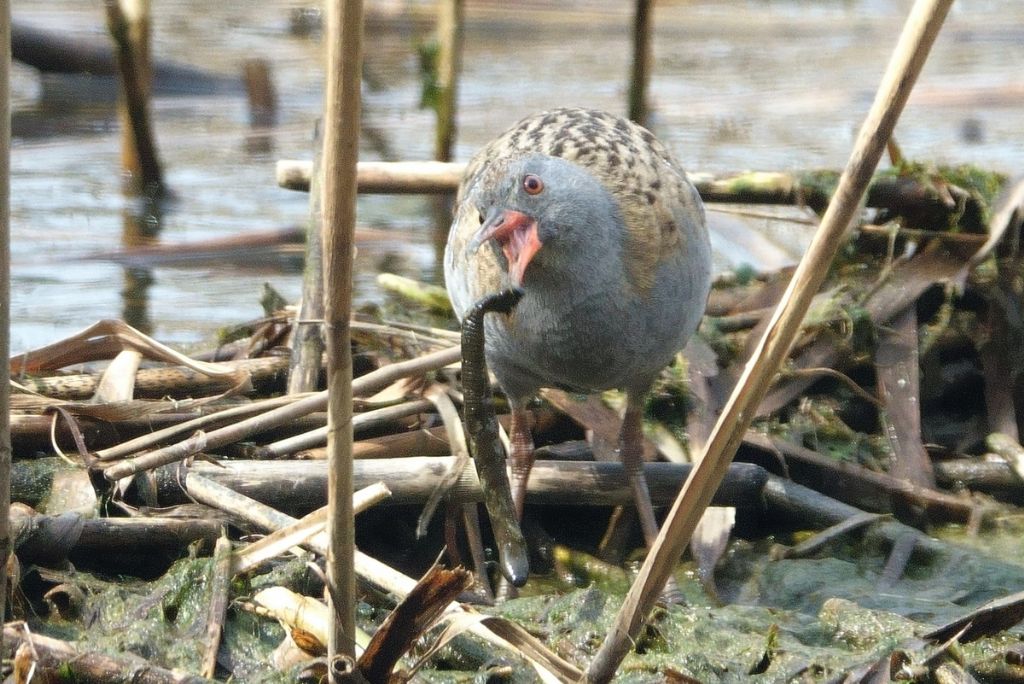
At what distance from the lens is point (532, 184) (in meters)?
3.72

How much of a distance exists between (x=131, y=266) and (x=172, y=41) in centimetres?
559

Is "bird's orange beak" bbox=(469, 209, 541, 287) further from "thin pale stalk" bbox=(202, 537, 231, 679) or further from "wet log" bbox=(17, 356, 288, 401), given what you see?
"wet log" bbox=(17, 356, 288, 401)

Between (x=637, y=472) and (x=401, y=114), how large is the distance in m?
6.74

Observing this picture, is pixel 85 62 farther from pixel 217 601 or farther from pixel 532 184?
pixel 217 601

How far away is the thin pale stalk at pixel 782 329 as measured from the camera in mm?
2057

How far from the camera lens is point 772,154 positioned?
9.41 m

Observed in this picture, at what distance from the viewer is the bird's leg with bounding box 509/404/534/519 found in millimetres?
4344

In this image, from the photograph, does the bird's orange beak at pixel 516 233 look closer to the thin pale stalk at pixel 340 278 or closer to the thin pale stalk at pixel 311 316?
the thin pale stalk at pixel 311 316

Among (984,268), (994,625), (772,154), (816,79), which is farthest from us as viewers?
(816,79)

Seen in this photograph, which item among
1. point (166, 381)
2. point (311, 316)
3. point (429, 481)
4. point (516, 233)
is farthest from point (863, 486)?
point (166, 381)

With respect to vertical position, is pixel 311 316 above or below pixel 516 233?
below

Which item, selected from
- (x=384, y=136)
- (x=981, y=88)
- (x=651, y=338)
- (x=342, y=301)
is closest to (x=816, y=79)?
(x=981, y=88)

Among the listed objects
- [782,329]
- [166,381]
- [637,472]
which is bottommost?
[637,472]

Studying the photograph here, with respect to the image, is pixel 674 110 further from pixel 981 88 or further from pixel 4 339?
pixel 4 339
